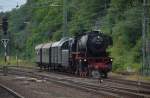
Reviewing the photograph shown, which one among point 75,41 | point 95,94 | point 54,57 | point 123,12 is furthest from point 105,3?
point 95,94

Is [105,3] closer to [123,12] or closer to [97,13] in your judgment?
[97,13]

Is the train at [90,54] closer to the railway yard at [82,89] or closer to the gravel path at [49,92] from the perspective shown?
the railway yard at [82,89]

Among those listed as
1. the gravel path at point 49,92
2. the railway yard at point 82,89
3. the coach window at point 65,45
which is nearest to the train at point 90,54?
the coach window at point 65,45

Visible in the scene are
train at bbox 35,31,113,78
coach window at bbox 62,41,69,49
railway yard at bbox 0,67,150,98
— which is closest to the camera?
Result: railway yard at bbox 0,67,150,98

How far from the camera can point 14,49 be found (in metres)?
131

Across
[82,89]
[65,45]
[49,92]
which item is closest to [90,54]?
[65,45]

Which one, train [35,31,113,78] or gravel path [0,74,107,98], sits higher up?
train [35,31,113,78]

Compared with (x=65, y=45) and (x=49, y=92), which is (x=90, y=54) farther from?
(x=49, y=92)

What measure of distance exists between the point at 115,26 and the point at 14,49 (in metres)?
77.2

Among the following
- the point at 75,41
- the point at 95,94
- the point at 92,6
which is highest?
the point at 92,6

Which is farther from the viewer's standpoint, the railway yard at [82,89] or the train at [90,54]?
the train at [90,54]

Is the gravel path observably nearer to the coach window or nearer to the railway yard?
the railway yard

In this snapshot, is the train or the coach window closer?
the train

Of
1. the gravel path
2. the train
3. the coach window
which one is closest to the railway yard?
the gravel path
